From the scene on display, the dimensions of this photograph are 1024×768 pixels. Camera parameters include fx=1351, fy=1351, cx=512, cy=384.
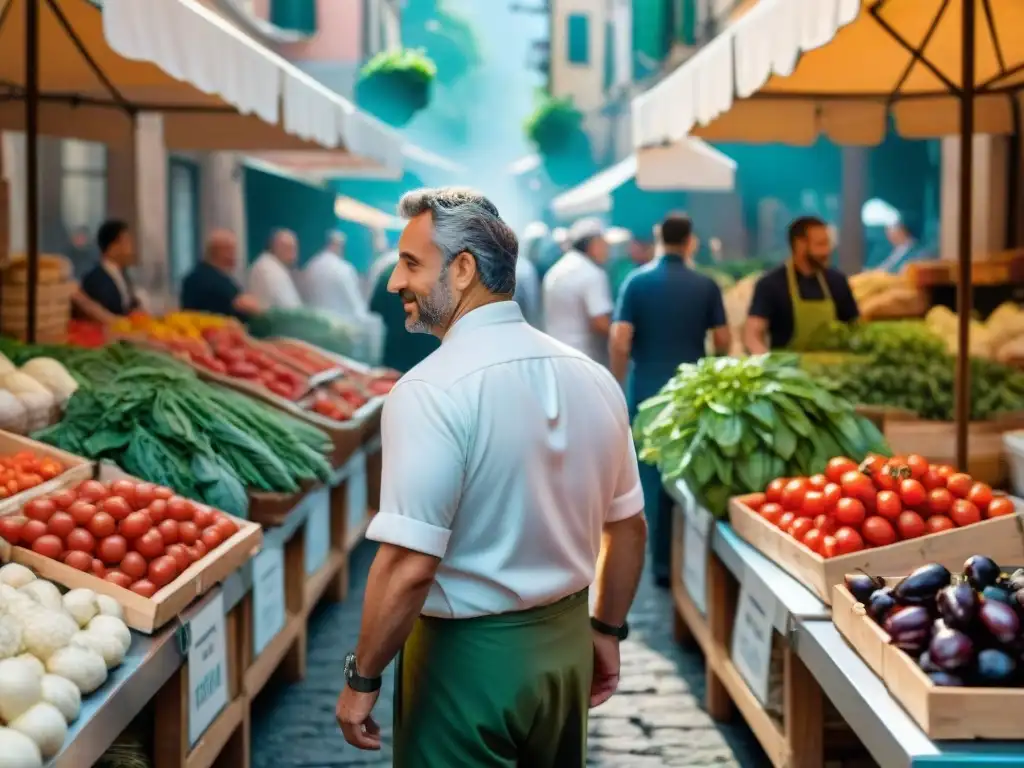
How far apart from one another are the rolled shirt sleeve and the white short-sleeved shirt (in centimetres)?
758

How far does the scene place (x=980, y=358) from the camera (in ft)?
22.9

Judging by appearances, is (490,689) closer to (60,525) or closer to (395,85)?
(60,525)

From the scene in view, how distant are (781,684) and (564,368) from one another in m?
2.15

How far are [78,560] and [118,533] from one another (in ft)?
0.80

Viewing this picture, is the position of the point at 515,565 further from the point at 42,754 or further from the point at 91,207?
the point at 91,207

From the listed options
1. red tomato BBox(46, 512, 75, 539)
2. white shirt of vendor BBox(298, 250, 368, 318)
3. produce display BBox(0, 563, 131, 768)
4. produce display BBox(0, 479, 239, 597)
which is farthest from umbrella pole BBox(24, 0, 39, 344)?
white shirt of vendor BBox(298, 250, 368, 318)

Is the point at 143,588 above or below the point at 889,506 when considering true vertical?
below

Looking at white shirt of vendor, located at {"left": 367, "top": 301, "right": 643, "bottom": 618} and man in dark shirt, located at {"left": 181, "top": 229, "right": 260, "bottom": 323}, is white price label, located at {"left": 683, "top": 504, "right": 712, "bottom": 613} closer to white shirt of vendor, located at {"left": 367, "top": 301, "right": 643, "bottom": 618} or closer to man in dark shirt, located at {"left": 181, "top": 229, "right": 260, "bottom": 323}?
white shirt of vendor, located at {"left": 367, "top": 301, "right": 643, "bottom": 618}

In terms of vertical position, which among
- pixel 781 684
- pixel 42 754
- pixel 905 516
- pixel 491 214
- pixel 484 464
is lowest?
pixel 781 684

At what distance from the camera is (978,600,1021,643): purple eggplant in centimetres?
303

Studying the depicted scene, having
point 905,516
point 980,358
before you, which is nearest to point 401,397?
point 905,516

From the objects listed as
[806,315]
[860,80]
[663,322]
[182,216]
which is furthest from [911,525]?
[182,216]

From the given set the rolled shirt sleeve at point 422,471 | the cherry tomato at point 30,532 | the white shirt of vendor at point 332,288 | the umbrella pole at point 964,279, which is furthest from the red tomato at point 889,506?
the white shirt of vendor at point 332,288

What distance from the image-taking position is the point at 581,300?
1047 centimetres
